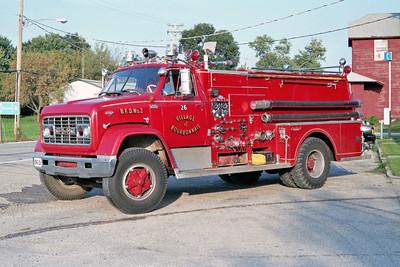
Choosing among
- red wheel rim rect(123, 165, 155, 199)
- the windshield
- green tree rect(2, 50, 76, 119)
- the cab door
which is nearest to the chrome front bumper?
red wheel rim rect(123, 165, 155, 199)

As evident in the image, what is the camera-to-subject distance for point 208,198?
399 inches

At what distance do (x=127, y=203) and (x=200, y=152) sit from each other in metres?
1.83

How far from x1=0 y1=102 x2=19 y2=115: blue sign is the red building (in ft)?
83.9

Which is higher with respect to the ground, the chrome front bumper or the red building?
the red building

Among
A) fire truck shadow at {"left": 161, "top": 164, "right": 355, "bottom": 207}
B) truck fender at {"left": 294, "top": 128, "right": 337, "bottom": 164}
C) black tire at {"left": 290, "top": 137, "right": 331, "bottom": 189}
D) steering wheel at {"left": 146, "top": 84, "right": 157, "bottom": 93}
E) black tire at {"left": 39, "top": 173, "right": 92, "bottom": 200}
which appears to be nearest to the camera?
steering wheel at {"left": 146, "top": 84, "right": 157, "bottom": 93}

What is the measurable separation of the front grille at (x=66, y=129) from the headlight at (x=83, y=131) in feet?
0.08

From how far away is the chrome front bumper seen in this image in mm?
8141

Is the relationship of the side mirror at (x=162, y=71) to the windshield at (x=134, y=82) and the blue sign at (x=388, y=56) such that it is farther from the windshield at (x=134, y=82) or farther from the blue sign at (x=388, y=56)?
the blue sign at (x=388, y=56)

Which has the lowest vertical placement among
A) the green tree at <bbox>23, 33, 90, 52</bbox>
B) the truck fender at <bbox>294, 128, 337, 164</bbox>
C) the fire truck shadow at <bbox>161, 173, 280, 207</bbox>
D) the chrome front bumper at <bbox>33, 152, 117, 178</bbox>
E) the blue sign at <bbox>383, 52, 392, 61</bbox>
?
the fire truck shadow at <bbox>161, 173, 280, 207</bbox>

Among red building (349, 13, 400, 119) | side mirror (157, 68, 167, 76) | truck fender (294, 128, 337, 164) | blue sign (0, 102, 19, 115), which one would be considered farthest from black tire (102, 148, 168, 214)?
red building (349, 13, 400, 119)

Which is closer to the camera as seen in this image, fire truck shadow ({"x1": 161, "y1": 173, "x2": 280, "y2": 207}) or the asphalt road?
the asphalt road

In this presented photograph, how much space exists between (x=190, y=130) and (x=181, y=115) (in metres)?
0.31

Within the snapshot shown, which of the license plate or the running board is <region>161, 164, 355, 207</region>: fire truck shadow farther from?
the license plate

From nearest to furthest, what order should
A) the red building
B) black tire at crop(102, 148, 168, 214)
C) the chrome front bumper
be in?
1. the chrome front bumper
2. black tire at crop(102, 148, 168, 214)
3. the red building
